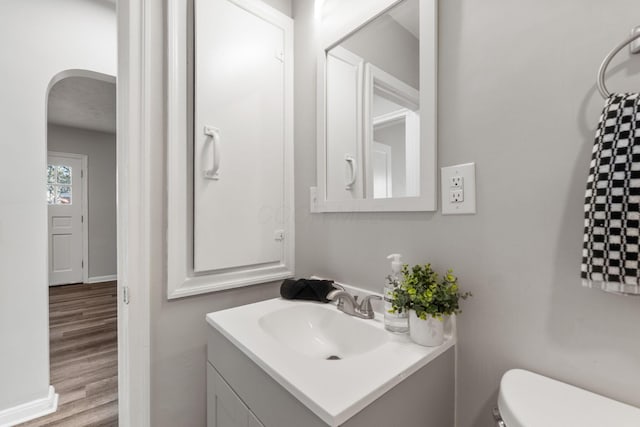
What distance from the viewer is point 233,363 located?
2.61 feet

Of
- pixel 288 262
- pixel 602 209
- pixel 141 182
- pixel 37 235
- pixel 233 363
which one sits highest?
pixel 141 182

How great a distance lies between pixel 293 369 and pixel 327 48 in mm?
1185

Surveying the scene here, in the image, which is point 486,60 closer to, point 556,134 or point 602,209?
point 556,134

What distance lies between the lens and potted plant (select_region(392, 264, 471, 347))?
27.3 inches

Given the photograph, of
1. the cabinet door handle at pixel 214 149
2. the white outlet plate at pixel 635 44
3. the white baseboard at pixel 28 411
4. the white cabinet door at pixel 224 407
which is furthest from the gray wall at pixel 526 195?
the white baseboard at pixel 28 411

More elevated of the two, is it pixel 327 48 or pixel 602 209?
pixel 327 48

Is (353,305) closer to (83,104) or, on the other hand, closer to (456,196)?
(456,196)

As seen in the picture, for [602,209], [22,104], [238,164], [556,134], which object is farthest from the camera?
[22,104]

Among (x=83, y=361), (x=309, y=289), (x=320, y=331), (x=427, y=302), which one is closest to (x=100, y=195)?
(x=83, y=361)

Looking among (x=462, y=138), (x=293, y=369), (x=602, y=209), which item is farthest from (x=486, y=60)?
(x=293, y=369)

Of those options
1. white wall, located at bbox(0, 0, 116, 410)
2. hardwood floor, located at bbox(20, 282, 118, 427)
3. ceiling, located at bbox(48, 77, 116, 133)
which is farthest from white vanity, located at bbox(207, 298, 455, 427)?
ceiling, located at bbox(48, 77, 116, 133)

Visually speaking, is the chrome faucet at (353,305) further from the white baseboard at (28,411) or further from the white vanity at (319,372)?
the white baseboard at (28,411)

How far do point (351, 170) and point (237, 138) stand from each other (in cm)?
49

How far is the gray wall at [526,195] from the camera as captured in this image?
0.56 metres
